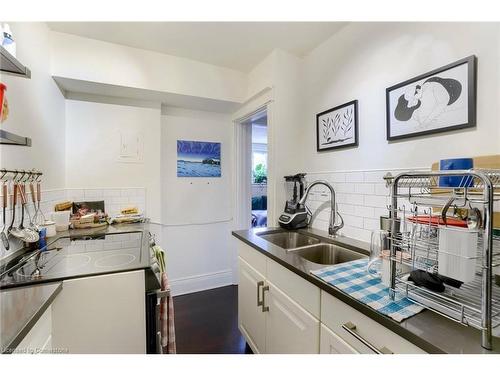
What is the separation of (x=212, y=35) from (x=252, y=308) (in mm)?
1961

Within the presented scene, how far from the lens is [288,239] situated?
174cm

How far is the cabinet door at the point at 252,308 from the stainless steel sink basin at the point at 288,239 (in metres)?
0.26

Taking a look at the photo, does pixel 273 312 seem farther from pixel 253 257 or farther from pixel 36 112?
pixel 36 112

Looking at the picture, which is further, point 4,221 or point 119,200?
point 119,200

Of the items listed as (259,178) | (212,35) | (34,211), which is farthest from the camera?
(259,178)

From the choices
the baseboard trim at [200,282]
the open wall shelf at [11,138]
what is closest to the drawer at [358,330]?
the open wall shelf at [11,138]

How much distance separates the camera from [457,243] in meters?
0.58

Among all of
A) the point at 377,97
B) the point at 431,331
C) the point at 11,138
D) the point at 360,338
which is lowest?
the point at 360,338

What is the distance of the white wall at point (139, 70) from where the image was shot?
173 cm

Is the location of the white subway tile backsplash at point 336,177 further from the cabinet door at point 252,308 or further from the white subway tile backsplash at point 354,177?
the cabinet door at point 252,308

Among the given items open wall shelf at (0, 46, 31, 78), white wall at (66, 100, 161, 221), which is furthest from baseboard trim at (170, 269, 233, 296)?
open wall shelf at (0, 46, 31, 78)

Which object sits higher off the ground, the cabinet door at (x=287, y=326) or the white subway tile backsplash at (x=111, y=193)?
the white subway tile backsplash at (x=111, y=193)

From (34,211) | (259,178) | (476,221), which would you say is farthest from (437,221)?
(259,178)
